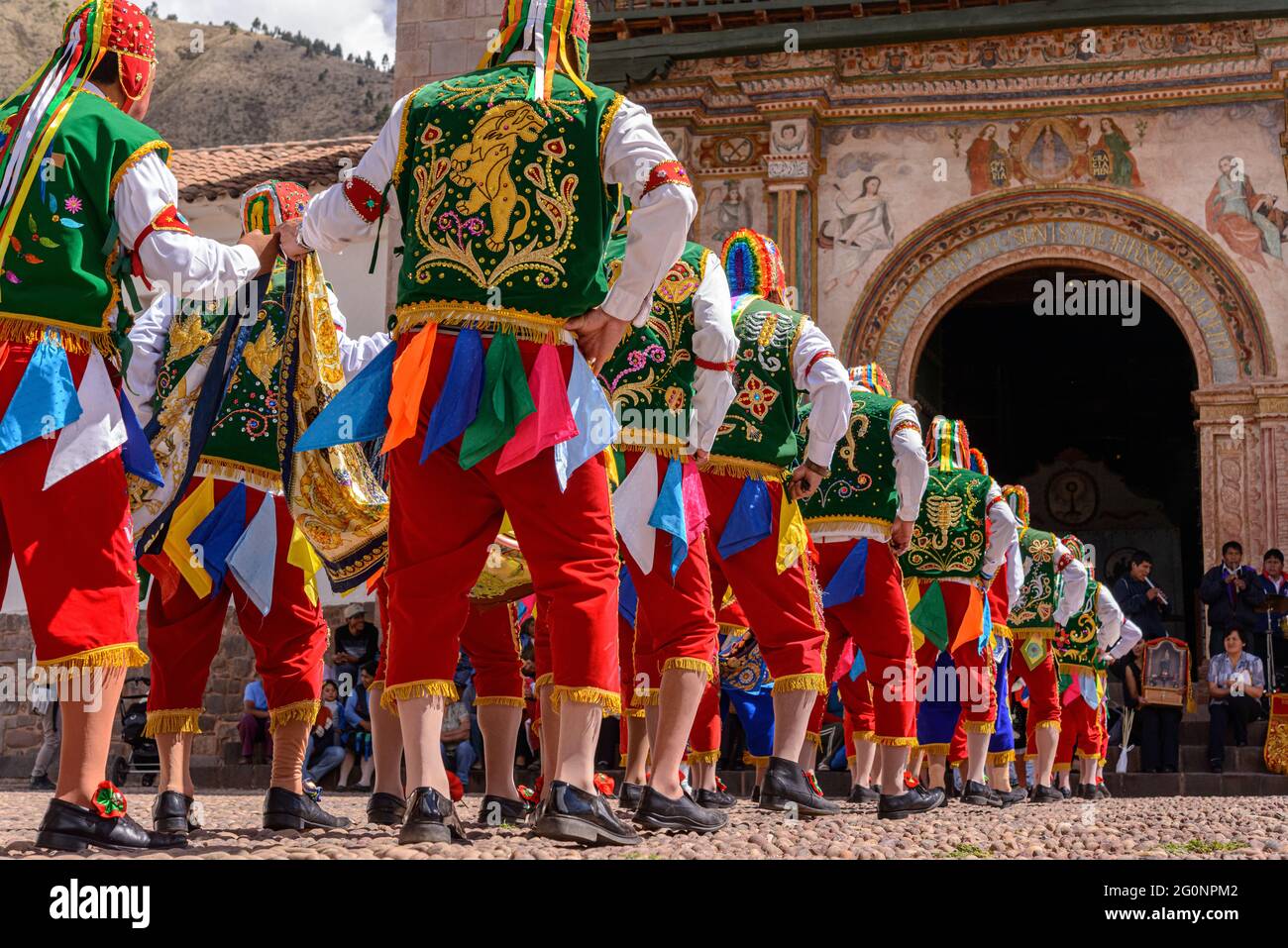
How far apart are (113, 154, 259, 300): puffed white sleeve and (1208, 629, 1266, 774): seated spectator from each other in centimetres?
1055

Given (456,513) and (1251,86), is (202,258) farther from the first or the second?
(1251,86)

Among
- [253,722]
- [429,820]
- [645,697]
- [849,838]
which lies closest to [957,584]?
[645,697]

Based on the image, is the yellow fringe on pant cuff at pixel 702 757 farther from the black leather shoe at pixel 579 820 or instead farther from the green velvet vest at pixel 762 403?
the black leather shoe at pixel 579 820

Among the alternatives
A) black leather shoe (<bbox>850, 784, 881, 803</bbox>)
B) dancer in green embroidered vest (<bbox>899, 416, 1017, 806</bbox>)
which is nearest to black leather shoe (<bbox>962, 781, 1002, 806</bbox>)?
dancer in green embroidered vest (<bbox>899, 416, 1017, 806</bbox>)

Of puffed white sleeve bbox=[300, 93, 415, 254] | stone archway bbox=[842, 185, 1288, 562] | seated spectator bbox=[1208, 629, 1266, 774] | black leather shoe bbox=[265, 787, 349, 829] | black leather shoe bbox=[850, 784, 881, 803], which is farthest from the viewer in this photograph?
stone archway bbox=[842, 185, 1288, 562]

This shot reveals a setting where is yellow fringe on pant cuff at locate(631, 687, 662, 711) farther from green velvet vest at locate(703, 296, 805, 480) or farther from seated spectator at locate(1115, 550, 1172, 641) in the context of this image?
seated spectator at locate(1115, 550, 1172, 641)

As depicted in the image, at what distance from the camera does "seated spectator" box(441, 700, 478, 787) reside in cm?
1106

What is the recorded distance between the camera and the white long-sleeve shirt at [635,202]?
12.6 ft

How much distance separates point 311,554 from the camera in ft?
16.9

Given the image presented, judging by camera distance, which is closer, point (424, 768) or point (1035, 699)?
point (424, 768)

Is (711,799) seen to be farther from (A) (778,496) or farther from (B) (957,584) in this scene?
(B) (957,584)
